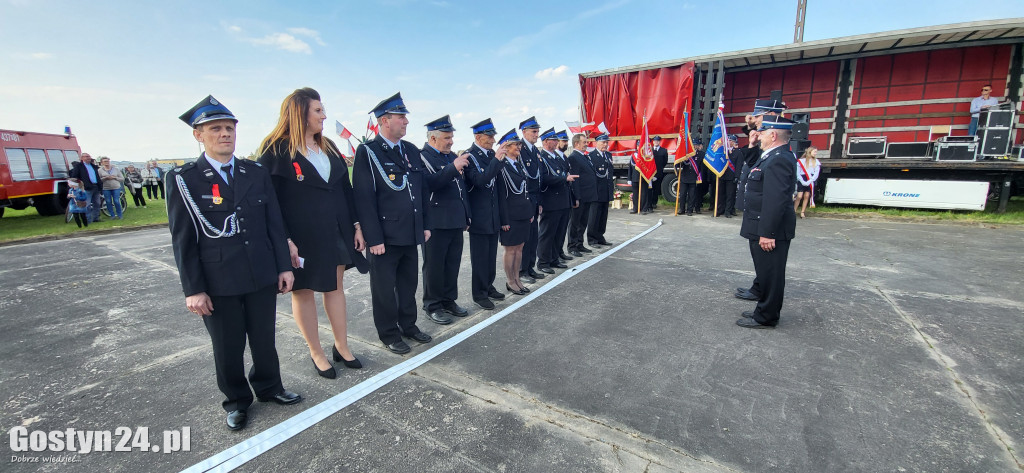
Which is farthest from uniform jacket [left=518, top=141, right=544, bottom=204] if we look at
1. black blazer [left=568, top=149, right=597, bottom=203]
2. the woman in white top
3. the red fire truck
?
the red fire truck

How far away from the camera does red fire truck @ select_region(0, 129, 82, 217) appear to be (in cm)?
1045

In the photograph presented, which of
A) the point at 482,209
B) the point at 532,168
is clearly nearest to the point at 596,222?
the point at 532,168

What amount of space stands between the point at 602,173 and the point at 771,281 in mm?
3397

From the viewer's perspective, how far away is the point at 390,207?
3.03 meters

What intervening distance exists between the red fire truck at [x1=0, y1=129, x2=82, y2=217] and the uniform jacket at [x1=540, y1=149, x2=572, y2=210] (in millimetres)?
13313

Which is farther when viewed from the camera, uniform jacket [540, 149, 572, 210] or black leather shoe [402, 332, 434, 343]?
uniform jacket [540, 149, 572, 210]

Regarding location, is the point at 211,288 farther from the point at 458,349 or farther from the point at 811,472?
the point at 811,472

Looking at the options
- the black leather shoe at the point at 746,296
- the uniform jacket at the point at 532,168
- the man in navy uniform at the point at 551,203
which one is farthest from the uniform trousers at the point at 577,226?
the black leather shoe at the point at 746,296

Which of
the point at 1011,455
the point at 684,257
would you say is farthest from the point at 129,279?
the point at 1011,455

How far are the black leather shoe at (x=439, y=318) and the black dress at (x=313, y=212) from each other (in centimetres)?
116

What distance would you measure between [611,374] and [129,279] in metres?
5.85

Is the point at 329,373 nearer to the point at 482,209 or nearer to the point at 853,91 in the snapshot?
the point at 482,209

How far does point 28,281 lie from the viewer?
521 centimetres

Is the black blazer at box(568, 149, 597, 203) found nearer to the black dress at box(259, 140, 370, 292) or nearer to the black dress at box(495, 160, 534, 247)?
the black dress at box(495, 160, 534, 247)
